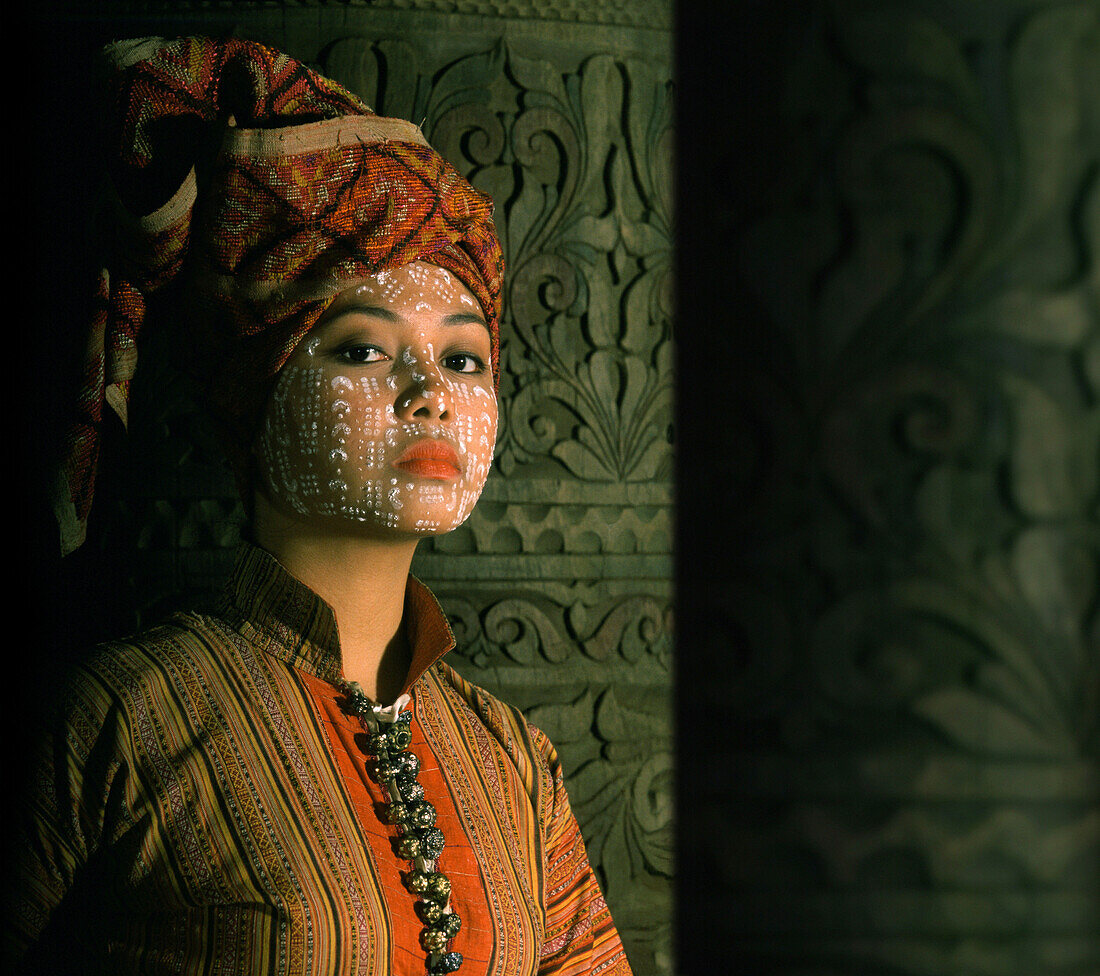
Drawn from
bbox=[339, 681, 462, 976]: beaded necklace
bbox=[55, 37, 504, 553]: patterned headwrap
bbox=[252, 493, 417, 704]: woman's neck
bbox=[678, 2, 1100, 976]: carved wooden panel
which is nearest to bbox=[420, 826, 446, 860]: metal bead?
bbox=[339, 681, 462, 976]: beaded necklace

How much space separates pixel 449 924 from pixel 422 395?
0.42m

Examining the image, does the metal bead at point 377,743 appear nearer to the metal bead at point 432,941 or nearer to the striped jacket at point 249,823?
the striped jacket at point 249,823

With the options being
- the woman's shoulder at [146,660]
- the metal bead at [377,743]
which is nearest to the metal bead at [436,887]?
the metal bead at [377,743]

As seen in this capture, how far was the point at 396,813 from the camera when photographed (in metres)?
0.93

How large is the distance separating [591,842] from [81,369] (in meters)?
0.71

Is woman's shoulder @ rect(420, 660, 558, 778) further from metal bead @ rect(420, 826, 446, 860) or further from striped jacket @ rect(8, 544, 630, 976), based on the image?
metal bead @ rect(420, 826, 446, 860)

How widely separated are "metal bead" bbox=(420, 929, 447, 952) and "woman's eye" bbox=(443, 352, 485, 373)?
0.46 metres

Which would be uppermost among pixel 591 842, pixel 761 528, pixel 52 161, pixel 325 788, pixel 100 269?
pixel 52 161

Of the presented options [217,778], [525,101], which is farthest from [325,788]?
[525,101]

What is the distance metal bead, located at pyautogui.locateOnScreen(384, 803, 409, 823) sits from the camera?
929 millimetres

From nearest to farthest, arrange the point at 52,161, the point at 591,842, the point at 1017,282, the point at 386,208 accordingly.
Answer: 1. the point at 1017,282
2. the point at 386,208
3. the point at 52,161
4. the point at 591,842

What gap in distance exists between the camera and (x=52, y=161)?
114cm

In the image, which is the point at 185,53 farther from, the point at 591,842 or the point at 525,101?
the point at 591,842

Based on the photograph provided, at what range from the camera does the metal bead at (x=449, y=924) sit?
90 centimetres
